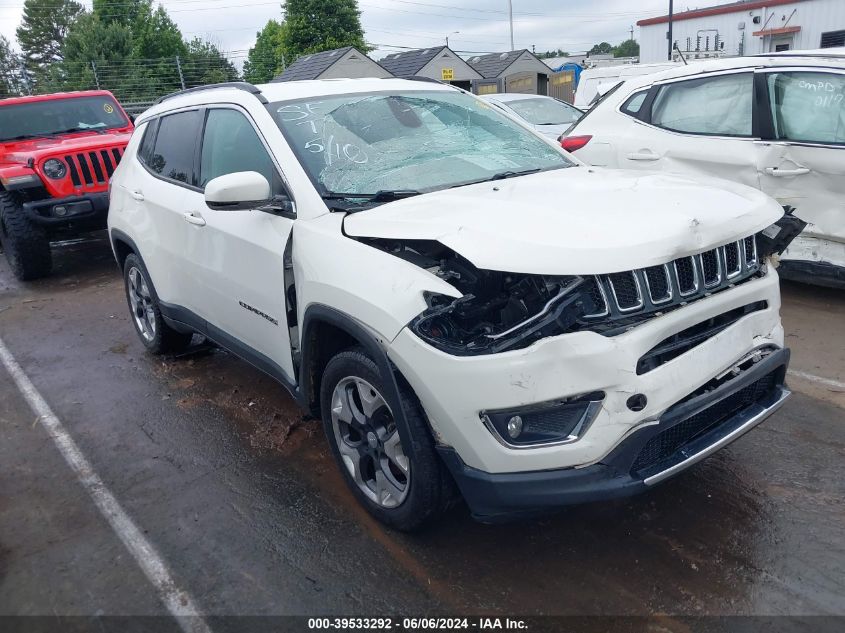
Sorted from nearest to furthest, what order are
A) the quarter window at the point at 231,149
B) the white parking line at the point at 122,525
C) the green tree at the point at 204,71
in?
the white parking line at the point at 122,525, the quarter window at the point at 231,149, the green tree at the point at 204,71

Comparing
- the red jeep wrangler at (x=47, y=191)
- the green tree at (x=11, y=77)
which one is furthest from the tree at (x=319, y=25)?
the red jeep wrangler at (x=47, y=191)

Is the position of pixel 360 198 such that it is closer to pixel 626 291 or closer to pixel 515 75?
pixel 626 291

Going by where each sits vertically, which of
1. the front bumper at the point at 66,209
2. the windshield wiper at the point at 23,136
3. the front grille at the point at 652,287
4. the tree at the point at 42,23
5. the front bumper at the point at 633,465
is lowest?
the front bumper at the point at 633,465

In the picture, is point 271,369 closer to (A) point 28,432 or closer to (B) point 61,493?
(B) point 61,493

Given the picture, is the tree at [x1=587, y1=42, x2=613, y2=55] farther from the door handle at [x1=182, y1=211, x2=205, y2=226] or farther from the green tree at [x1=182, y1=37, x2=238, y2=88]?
the door handle at [x1=182, y1=211, x2=205, y2=226]

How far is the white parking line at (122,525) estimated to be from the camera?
9.35ft

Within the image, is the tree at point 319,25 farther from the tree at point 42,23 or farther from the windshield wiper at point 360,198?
the windshield wiper at point 360,198

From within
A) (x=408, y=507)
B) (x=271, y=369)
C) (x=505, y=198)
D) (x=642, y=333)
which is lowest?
(x=408, y=507)

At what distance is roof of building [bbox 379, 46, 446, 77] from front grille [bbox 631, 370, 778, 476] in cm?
3451

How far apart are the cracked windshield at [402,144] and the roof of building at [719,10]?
34.0 metres

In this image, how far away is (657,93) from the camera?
6309mm

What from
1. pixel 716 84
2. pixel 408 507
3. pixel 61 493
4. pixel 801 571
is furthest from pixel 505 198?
pixel 716 84

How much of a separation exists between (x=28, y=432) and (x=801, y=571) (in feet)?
13.9

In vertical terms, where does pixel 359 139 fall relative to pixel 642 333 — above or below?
above
